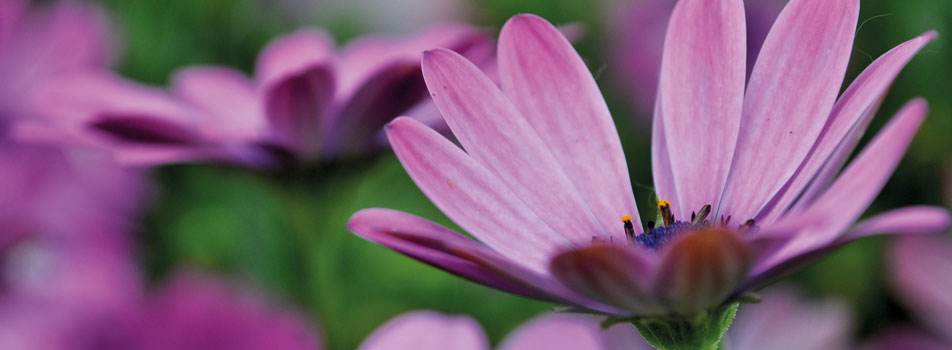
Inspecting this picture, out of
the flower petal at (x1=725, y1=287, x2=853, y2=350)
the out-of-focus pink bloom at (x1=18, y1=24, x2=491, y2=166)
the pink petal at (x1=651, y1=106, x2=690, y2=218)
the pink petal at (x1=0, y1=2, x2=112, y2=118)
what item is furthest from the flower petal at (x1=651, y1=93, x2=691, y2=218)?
the pink petal at (x1=0, y1=2, x2=112, y2=118)

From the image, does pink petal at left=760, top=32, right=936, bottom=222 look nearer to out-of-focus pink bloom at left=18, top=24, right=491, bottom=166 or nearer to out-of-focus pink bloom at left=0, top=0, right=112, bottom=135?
out-of-focus pink bloom at left=18, top=24, right=491, bottom=166

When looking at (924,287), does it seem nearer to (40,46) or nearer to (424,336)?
(424,336)

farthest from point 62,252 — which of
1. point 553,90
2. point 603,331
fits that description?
point 553,90

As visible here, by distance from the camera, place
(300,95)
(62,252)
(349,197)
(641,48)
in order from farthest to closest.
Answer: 1. (641,48)
2. (62,252)
3. (349,197)
4. (300,95)

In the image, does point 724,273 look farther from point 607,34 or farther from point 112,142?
point 607,34

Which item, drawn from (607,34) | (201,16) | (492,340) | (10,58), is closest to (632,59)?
(607,34)
